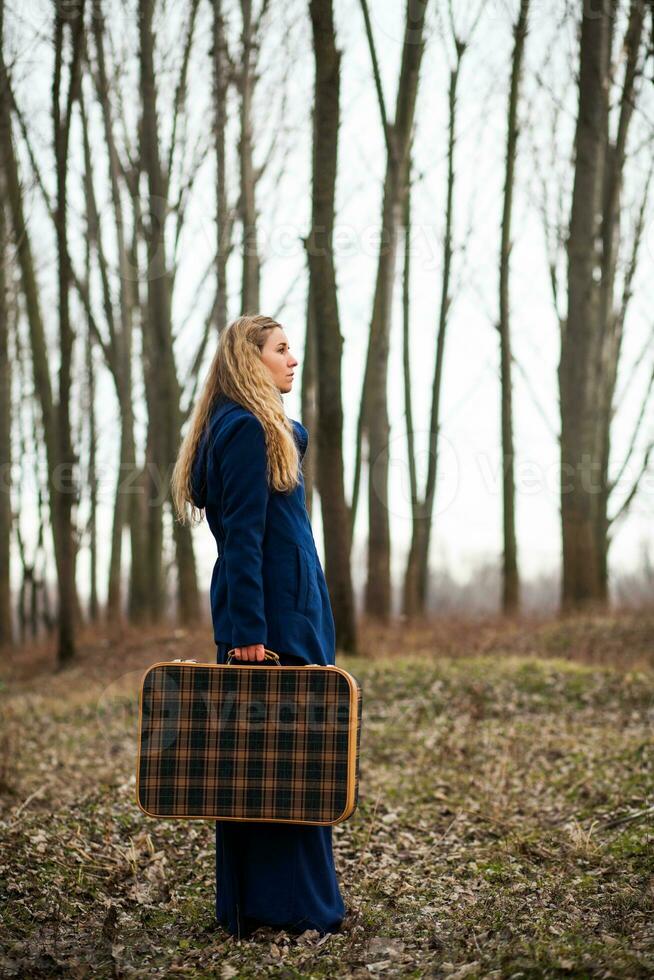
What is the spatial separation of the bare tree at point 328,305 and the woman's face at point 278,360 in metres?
5.56

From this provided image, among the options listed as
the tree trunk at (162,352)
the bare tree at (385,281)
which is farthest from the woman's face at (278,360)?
the tree trunk at (162,352)

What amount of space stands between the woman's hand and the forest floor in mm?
1026

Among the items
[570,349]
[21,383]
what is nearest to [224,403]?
[570,349]

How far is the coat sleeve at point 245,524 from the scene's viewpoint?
11.4 feet

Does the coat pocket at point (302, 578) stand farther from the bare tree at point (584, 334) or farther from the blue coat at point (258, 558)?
the bare tree at point (584, 334)

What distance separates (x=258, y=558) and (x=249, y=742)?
2.15 ft

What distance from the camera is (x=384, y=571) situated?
1407 cm

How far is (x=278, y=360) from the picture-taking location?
12.6 feet

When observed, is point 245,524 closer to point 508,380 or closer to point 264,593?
point 264,593

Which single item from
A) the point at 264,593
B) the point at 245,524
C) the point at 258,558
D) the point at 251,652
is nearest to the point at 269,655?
the point at 251,652

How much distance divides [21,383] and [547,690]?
1993 centimetres

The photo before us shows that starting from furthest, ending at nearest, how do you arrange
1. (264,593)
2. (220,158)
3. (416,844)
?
(220,158), (416,844), (264,593)

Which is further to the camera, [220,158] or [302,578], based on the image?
[220,158]

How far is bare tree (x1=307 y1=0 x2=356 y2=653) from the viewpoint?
Result: 9.09 meters
